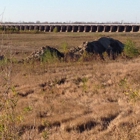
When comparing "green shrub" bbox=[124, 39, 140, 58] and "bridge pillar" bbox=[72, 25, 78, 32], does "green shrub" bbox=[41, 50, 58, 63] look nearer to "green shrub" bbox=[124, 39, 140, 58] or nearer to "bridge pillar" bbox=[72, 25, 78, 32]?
"green shrub" bbox=[124, 39, 140, 58]

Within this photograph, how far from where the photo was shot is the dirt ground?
16.2 feet

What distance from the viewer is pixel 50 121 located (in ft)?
26.1

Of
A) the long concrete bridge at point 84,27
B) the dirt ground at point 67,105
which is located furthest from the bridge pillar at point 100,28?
the dirt ground at point 67,105

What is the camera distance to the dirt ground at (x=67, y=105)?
493 centimetres

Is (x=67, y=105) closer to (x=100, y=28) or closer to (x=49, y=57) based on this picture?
(x=49, y=57)

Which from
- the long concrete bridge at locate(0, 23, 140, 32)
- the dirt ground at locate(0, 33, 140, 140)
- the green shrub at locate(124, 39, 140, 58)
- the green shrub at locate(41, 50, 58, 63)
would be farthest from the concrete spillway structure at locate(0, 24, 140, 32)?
the dirt ground at locate(0, 33, 140, 140)

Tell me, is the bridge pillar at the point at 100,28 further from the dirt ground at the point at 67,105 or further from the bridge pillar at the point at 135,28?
the dirt ground at the point at 67,105

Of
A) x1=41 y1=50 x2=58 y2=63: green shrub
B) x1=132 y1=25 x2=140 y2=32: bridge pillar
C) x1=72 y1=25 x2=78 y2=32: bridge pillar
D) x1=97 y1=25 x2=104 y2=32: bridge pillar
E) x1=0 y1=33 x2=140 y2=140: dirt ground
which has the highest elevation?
x1=0 y1=33 x2=140 y2=140: dirt ground

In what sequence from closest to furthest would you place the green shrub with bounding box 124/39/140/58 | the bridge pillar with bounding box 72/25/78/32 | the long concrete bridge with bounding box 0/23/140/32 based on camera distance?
the green shrub with bounding box 124/39/140/58 → the long concrete bridge with bounding box 0/23/140/32 → the bridge pillar with bounding box 72/25/78/32

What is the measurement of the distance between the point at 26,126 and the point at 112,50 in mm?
14253

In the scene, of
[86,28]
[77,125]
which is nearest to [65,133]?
[77,125]

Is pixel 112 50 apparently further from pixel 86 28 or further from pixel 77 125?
pixel 86 28

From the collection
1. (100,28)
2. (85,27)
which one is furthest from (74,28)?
(100,28)

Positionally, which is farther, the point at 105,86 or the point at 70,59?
the point at 70,59
